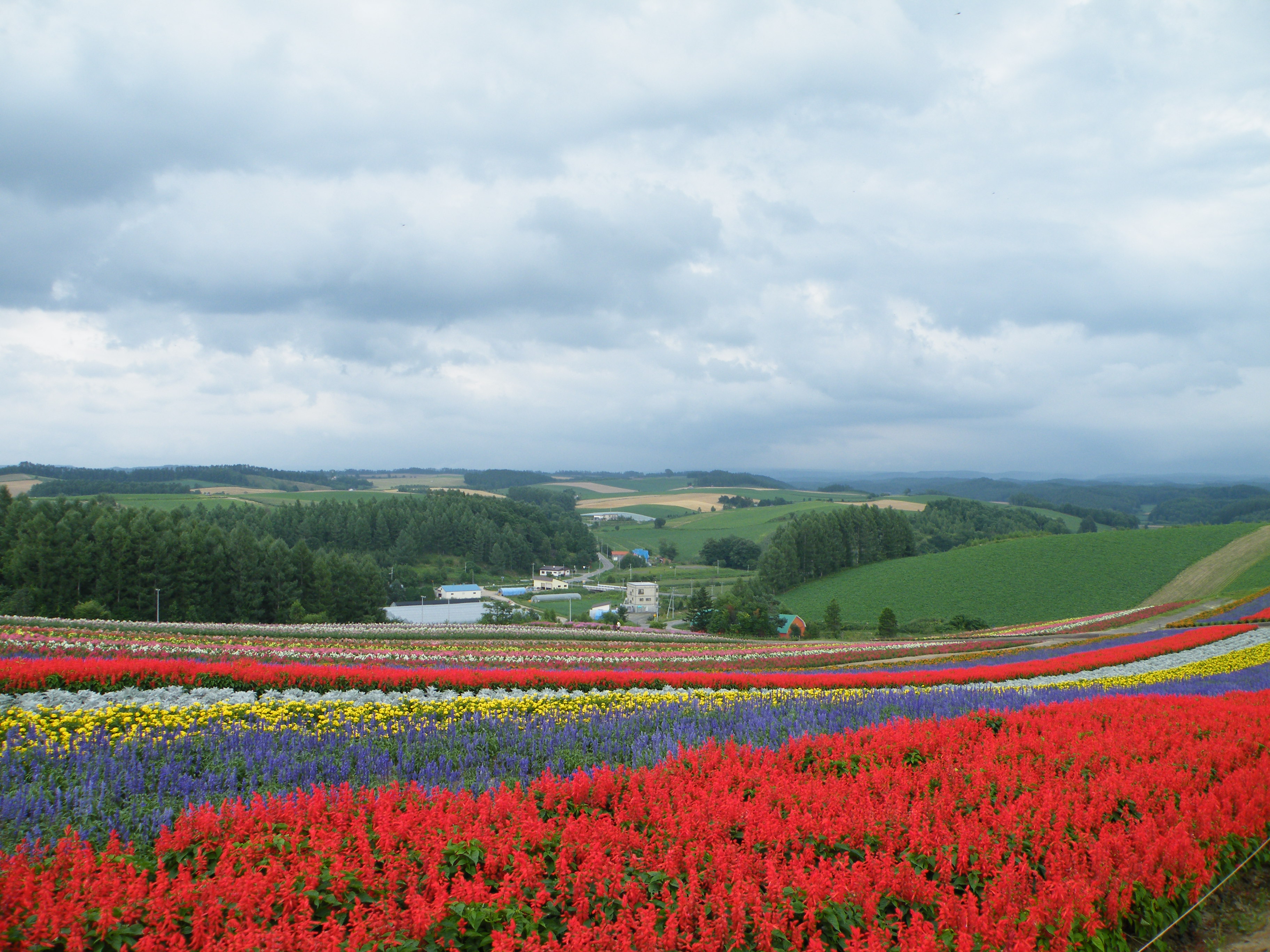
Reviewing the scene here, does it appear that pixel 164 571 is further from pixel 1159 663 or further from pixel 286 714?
pixel 1159 663

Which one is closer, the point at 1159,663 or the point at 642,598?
the point at 1159,663

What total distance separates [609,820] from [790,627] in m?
63.2

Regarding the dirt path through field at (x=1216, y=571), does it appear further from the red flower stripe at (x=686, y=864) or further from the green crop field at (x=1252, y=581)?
the red flower stripe at (x=686, y=864)

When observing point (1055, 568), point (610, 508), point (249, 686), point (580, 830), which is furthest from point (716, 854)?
point (610, 508)

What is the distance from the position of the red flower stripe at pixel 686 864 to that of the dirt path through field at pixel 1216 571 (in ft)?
202

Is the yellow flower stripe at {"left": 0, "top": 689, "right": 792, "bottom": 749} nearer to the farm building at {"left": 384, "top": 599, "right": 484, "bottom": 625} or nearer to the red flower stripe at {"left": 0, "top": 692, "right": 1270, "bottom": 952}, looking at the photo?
the red flower stripe at {"left": 0, "top": 692, "right": 1270, "bottom": 952}

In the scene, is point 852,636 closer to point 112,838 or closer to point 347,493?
point 112,838

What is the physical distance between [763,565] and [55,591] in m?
71.1

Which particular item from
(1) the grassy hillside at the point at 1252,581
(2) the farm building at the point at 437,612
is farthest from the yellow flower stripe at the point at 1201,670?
(2) the farm building at the point at 437,612

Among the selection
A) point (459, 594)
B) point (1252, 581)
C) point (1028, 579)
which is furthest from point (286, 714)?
point (1028, 579)

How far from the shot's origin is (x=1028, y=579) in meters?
71.0

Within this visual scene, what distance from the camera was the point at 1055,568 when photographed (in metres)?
72.8

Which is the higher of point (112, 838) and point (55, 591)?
point (112, 838)

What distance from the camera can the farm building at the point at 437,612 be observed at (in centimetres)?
6091
